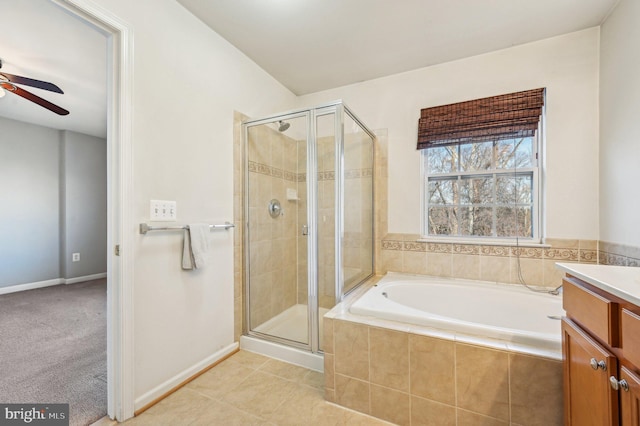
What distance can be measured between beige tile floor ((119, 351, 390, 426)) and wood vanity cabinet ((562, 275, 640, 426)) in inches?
35.1

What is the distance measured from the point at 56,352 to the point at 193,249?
60.8 inches

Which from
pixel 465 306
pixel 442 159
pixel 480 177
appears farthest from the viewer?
pixel 442 159

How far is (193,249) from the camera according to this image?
1679mm

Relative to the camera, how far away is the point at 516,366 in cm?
119

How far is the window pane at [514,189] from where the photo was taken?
7.14ft

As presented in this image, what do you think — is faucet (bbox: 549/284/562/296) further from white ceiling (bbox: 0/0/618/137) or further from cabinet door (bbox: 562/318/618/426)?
white ceiling (bbox: 0/0/618/137)

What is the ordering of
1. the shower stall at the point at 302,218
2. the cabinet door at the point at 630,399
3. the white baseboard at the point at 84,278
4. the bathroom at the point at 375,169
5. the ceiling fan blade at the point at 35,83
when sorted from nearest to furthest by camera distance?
the cabinet door at the point at 630,399 < the bathroom at the point at 375,169 < the ceiling fan blade at the point at 35,83 < the shower stall at the point at 302,218 < the white baseboard at the point at 84,278

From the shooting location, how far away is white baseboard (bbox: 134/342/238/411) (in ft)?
4.85

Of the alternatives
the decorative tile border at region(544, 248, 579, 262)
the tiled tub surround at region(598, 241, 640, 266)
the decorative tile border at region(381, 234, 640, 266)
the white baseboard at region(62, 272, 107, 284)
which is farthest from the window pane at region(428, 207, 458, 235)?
the white baseboard at region(62, 272, 107, 284)

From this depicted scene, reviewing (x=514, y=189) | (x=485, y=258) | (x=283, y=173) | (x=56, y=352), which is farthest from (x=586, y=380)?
(x=56, y=352)

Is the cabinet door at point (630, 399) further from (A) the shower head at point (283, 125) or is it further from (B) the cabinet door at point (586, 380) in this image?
(A) the shower head at point (283, 125)

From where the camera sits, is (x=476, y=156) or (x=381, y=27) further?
(x=476, y=156)

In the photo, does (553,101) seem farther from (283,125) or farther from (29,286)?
(29,286)

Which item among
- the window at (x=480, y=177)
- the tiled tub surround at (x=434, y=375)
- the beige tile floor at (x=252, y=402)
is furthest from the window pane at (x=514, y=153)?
the beige tile floor at (x=252, y=402)
